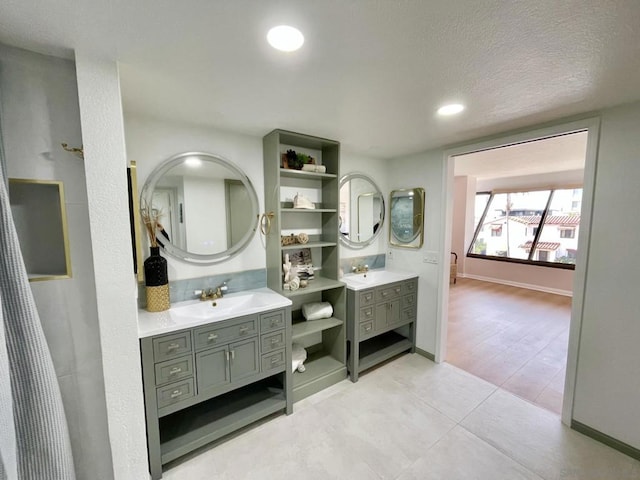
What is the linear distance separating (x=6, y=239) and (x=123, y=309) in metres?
0.51

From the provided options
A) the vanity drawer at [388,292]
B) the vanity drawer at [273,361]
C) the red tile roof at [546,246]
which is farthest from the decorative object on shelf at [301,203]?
the red tile roof at [546,246]

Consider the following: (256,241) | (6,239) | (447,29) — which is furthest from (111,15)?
(256,241)

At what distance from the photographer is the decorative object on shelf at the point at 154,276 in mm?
1750

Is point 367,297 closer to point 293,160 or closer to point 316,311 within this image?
point 316,311

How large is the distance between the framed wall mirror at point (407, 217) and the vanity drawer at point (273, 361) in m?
1.85

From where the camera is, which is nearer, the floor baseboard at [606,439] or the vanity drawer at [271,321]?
the floor baseboard at [606,439]

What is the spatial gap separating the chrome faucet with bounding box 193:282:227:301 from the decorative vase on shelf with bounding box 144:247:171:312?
0.87 ft

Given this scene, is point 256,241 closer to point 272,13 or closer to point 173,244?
point 173,244

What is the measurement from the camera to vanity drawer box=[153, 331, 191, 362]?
1.47 metres

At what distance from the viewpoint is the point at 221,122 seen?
1.90 meters

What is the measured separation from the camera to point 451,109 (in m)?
1.70

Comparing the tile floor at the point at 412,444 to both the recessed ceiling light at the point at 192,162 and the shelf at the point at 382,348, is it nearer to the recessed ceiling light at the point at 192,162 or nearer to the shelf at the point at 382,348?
the shelf at the point at 382,348

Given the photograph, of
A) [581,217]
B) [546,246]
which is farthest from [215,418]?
[546,246]

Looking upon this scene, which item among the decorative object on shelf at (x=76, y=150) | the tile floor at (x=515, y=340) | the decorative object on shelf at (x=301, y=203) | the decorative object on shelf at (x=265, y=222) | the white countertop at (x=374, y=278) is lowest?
the tile floor at (x=515, y=340)
